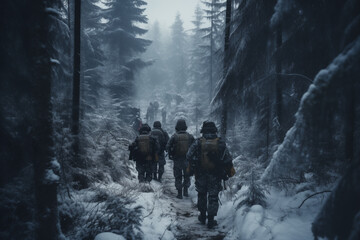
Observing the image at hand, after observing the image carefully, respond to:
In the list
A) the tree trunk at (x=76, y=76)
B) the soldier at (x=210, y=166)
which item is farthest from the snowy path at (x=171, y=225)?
the tree trunk at (x=76, y=76)

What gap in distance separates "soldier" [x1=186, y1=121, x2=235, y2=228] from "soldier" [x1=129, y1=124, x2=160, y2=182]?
2.79 metres

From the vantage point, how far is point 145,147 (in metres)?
7.94

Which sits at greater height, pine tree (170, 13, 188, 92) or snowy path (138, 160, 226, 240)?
pine tree (170, 13, 188, 92)

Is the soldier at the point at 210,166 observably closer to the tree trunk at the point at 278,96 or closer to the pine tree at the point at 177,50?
the tree trunk at the point at 278,96

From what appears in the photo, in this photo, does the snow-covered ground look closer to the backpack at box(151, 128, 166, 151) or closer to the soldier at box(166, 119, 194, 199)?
the soldier at box(166, 119, 194, 199)

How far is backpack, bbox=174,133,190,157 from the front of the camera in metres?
8.06

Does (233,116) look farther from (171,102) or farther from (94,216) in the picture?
(171,102)

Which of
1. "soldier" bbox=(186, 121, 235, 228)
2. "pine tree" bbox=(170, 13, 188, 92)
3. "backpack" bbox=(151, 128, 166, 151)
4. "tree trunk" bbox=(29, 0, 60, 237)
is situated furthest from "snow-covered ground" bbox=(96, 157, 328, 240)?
"pine tree" bbox=(170, 13, 188, 92)

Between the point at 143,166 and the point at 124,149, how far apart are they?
7.49ft

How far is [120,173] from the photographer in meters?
7.94

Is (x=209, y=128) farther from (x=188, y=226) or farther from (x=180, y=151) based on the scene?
(x=180, y=151)

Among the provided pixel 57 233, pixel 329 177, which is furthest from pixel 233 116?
pixel 57 233

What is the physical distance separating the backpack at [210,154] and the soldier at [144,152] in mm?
3149

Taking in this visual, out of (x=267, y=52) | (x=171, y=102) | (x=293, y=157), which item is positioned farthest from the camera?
(x=171, y=102)
